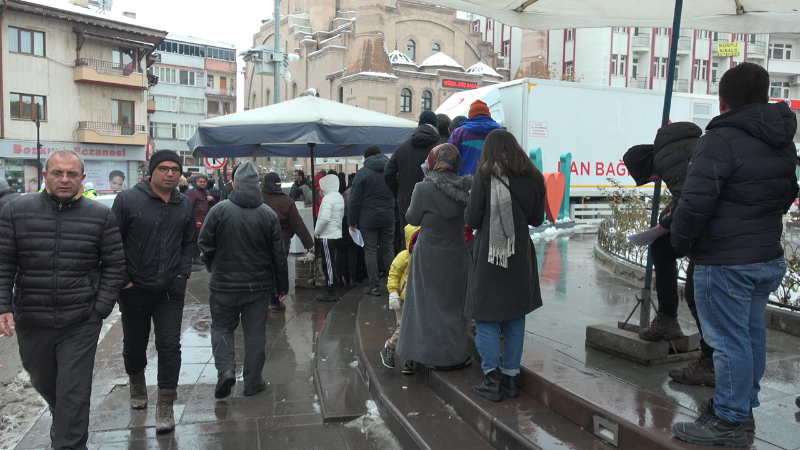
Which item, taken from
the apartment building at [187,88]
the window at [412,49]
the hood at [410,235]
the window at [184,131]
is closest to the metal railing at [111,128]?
the window at [412,49]

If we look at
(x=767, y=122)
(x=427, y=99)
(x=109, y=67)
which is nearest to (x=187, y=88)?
(x=427, y=99)

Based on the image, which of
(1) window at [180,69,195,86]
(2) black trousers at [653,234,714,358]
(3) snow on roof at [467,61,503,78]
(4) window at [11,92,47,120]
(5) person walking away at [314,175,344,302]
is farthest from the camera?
(1) window at [180,69,195,86]

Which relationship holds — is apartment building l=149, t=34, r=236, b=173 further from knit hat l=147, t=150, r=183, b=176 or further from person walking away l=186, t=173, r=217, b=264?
knit hat l=147, t=150, r=183, b=176

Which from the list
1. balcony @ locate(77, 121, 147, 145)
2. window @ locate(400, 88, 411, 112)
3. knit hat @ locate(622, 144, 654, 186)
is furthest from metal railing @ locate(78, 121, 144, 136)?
knit hat @ locate(622, 144, 654, 186)

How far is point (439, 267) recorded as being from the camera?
14.5 ft

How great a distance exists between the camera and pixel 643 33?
5088 cm

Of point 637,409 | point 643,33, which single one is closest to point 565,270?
point 637,409

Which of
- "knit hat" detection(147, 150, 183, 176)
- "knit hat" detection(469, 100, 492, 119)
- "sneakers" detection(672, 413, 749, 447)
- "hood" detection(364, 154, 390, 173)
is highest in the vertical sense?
"knit hat" detection(469, 100, 492, 119)

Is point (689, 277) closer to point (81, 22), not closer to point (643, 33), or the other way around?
A: point (81, 22)

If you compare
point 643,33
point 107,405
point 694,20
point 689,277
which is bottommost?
point 107,405

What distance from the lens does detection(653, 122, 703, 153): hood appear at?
12.1ft

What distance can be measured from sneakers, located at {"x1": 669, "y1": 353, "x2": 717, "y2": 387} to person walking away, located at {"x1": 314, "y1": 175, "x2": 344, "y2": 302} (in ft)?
17.5

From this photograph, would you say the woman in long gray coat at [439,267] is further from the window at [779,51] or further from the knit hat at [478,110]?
the window at [779,51]

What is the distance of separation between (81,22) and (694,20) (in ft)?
124
